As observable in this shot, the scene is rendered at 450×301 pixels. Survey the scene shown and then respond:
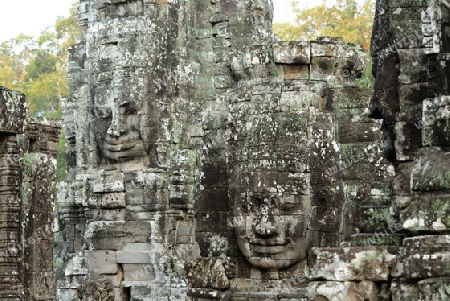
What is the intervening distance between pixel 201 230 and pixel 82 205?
8055mm

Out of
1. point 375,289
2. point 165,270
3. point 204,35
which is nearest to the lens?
point 375,289

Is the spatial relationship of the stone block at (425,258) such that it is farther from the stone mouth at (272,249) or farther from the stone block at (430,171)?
the stone mouth at (272,249)

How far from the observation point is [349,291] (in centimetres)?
1038

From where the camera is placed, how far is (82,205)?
76.0ft

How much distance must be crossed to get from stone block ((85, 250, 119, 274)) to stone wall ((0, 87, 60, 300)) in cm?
738

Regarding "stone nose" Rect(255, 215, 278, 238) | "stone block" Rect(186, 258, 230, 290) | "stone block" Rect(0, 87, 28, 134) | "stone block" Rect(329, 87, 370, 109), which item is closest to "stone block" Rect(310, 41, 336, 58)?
"stone block" Rect(329, 87, 370, 109)

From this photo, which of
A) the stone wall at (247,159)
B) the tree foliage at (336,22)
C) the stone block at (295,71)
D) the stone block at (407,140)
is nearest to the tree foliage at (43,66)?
the tree foliage at (336,22)

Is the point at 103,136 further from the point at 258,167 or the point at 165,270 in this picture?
the point at 258,167

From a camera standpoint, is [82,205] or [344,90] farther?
[82,205]

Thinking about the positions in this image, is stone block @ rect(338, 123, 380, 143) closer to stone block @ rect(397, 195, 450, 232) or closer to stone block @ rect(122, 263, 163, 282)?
stone block @ rect(397, 195, 450, 232)

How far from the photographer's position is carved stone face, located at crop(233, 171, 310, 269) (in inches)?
597

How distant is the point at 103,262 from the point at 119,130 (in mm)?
2424

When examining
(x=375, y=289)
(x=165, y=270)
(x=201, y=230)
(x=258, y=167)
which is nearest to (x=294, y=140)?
(x=258, y=167)

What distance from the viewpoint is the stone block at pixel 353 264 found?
10258mm
